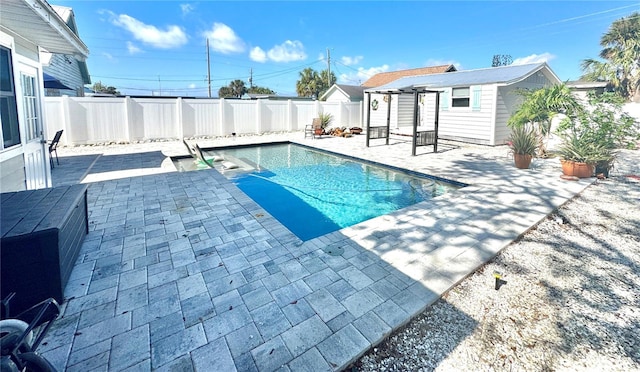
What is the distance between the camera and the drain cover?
3.28 m

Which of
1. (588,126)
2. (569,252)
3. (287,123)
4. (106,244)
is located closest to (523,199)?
(569,252)

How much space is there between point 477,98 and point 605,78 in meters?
13.9

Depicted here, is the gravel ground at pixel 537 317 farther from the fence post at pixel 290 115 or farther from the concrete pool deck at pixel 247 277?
the fence post at pixel 290 115

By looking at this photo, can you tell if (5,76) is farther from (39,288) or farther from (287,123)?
(287,123)

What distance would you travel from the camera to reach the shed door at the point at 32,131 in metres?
4.44

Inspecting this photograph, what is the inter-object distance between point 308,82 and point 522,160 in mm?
29960

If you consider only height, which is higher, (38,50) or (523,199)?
(38,50)

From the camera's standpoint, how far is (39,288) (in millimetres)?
2248

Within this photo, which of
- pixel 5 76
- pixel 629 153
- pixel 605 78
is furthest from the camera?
pixel 605 78

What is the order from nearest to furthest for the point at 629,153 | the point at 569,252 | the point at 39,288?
1. the point at 39,288
2. the point at 569,252
3. the point at 629,153

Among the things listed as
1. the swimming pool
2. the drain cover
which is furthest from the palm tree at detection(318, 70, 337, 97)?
the drain cover

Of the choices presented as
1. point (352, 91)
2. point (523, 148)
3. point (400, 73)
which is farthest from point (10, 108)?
point (400, 73)

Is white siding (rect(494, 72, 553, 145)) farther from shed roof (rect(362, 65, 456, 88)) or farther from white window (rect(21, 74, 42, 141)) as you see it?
shed roof (rect(362, 65, 456, 88))

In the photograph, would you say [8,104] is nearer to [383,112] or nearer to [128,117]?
[128,117]
